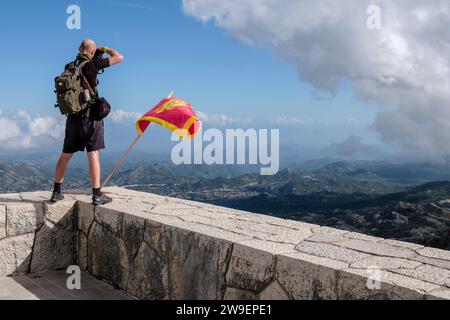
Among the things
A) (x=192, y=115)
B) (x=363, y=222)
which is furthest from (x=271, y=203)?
(x=192, y=115)

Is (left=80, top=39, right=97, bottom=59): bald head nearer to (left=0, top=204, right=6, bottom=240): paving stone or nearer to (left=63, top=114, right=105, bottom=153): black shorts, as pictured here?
(left=63, top=114, right=105, bottom=153): black shorts

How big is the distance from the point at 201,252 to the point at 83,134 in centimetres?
199

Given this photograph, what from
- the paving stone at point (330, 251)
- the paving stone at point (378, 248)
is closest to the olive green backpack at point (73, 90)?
the paving stone at point (330, 251)

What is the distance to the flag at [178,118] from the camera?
5.41m

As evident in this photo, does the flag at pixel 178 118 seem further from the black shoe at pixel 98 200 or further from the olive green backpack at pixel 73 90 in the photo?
the black shoe at pixel 98 200

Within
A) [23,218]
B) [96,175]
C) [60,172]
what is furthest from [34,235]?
[96,175]

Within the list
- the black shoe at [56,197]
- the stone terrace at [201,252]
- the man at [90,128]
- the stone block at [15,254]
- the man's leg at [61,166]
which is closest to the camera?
the stone terrace at [201,252]

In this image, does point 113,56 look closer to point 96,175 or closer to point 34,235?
point 96,175

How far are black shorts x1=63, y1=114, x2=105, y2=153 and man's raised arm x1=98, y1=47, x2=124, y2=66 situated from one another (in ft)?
2.05

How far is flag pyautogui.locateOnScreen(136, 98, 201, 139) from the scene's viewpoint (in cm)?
541

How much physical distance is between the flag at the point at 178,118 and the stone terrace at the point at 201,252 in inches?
32.3

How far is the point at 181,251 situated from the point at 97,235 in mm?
1490
